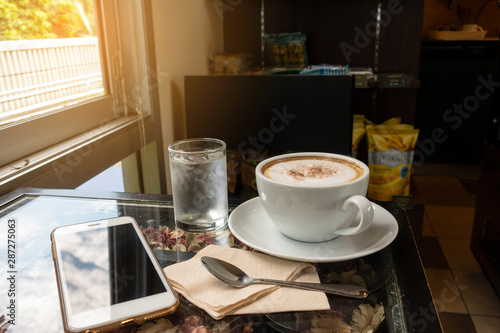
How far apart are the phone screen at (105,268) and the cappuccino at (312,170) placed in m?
0.20

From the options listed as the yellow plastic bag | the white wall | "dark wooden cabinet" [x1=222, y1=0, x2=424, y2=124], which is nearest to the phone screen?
the white wall

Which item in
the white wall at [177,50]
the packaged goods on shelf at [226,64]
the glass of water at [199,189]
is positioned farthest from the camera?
the packaged goods on shelf at [226,64]

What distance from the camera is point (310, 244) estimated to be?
22.1 inches

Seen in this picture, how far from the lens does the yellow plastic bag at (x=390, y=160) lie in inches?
65.1

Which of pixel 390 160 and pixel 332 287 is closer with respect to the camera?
pixel 332 287

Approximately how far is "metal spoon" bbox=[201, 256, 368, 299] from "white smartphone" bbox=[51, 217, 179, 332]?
0.20 feet

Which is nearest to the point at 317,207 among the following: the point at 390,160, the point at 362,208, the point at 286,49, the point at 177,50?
the point at 362,208

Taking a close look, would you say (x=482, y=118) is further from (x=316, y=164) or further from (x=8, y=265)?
(x=8, y=265)

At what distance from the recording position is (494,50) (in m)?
2.71

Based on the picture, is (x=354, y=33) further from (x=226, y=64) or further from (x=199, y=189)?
(x=199, y=189)

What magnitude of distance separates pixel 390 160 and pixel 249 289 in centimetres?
134

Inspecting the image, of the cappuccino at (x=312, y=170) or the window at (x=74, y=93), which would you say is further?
the window at (x=74, y=93)

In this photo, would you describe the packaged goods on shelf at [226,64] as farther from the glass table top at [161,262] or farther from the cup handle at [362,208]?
the cup handle at [362,208]

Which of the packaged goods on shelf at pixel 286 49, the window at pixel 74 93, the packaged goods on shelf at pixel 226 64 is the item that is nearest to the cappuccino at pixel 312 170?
the window at pixel 74 93
